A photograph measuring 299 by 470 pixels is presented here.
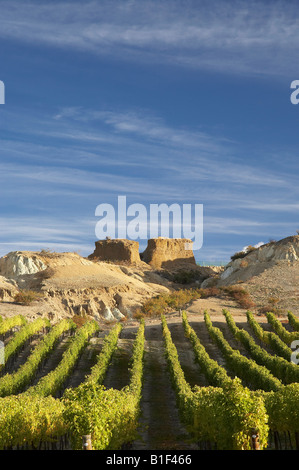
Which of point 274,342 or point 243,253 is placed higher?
point 243,253

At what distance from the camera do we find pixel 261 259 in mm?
89438

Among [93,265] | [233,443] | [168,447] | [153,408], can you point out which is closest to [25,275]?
[93,265]

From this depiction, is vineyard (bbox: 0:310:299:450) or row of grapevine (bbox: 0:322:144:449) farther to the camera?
vineyard (bbox: 0:310:299:450)

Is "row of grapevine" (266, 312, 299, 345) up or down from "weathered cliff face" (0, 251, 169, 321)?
down

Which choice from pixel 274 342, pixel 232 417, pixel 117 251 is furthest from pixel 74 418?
pixel 117 251

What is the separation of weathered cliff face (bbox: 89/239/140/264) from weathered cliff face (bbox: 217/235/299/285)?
30.0m

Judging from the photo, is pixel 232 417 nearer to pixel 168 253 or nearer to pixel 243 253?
pixel 243 253

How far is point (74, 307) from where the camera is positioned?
6906cm

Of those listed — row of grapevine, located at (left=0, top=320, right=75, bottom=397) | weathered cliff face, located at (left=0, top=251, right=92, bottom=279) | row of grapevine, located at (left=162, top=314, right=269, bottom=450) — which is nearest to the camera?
row of grapevine, located at (left=162, top=314, right=269, bottom=450)

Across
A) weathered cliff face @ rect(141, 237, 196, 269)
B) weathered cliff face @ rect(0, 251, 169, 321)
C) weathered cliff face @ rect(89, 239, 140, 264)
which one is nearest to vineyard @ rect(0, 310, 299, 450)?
weathered cliff face @ rect(0, 251, 169, 321)

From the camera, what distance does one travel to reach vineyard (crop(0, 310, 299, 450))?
55.2 feet

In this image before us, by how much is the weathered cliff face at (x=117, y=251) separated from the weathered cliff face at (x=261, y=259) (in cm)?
3002

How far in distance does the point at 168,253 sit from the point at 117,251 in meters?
15.2

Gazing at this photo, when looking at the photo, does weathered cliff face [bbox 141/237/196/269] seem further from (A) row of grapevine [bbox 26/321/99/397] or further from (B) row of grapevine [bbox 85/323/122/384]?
(B) row of grapevine [bbox 85/323/122/384]
